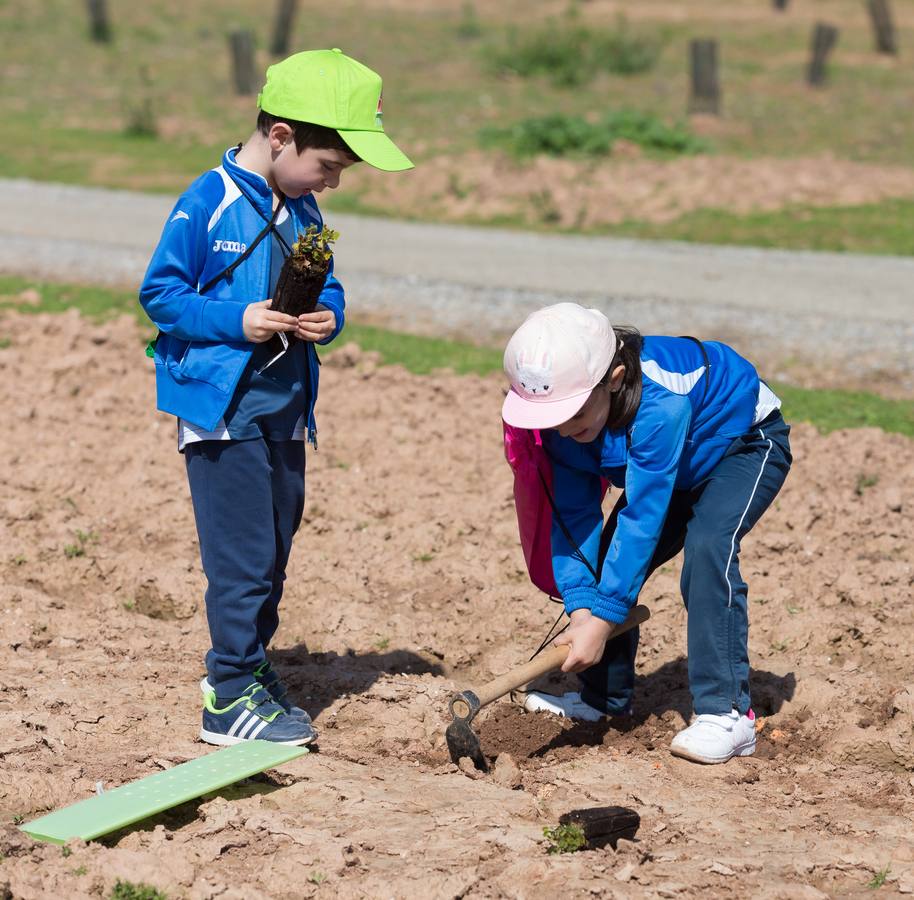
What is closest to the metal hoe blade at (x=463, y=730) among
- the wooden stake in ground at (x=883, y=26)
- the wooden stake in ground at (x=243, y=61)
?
the wooden stake in ground at (x=243, y=61)

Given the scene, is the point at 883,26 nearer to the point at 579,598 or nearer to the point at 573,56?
the point at 573,56

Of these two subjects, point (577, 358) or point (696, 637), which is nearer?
point (577, 358)

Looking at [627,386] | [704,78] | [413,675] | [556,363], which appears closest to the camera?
[556,363]

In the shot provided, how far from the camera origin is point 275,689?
4453mm

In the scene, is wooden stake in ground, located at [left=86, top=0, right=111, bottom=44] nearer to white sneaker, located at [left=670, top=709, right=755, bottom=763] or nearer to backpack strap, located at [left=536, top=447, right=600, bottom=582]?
backpack strap, located at [left=536, top=447, right=600, bottom=582]

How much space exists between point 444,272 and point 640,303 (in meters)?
1.87

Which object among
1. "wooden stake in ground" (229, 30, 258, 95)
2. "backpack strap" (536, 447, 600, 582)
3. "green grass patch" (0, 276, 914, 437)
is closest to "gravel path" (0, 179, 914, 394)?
"green grass patch" (0, 276, 914, 437)

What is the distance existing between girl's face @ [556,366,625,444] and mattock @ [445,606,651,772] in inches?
25.6

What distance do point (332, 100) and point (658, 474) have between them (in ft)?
4.59

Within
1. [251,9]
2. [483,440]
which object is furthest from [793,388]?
[251,9]

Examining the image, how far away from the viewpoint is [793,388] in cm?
807

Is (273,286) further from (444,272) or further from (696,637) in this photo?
(444,272)

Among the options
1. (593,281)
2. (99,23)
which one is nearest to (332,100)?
(593,281)

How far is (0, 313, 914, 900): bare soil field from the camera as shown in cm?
354
